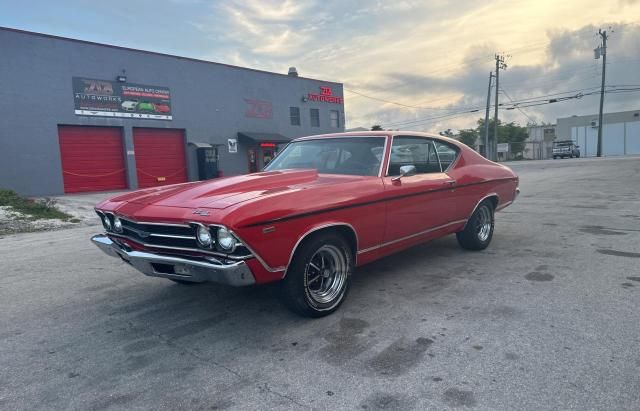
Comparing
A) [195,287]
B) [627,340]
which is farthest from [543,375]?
[195,287]

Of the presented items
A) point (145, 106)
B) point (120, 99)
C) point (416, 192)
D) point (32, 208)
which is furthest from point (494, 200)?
point (145, 106)

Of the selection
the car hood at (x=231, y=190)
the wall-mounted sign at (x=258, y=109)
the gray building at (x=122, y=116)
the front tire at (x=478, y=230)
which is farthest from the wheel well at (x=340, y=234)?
the wall-mounted sign at (x=258, y=109)

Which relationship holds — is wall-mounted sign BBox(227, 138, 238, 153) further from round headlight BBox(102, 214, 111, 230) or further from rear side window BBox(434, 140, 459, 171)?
round headlight BBox(102, 214, 111, 230)

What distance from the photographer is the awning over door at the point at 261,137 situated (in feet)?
82.1

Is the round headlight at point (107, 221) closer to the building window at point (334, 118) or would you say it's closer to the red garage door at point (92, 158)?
the red garage door at point (92, 158)

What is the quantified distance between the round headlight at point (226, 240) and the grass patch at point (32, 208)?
33.1 ft

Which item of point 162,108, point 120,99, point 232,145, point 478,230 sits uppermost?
point 120,99

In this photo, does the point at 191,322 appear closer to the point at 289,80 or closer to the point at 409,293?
the point at 409,293

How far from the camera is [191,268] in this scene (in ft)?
10.1

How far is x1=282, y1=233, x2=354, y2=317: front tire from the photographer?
3.36 meters

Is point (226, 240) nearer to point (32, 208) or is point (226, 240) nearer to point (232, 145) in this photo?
point (32, 208)

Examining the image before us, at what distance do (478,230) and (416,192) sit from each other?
1.76m

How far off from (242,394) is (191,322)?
1.31 metres

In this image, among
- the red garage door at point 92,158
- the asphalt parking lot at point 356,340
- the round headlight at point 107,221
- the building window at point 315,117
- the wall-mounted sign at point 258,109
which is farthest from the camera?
the building window at point 315,117
